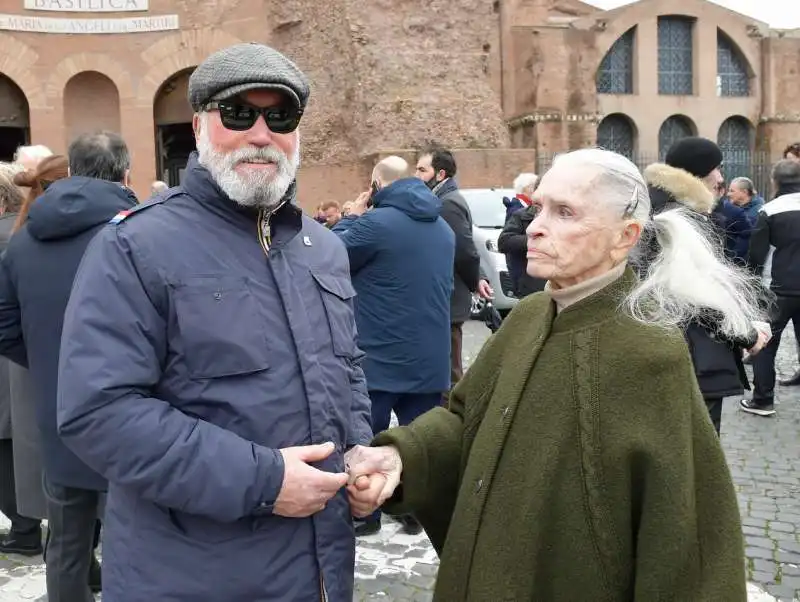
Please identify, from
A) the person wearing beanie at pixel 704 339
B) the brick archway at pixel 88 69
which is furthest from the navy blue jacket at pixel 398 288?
the brick archway at pixel 88 69

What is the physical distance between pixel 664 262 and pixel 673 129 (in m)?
27.1

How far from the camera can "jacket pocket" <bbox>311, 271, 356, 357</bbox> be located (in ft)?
Result: 7.99

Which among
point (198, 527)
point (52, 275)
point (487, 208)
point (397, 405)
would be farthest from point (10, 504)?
point (487, 208)

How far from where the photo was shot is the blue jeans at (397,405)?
5.36 metres

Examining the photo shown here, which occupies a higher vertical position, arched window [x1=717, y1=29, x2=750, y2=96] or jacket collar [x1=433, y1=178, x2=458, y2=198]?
arched window [x1=717, y1=29, x2=750, y2=96]

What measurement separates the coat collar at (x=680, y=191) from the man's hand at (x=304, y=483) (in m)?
2.93

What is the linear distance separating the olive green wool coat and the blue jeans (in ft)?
9.84

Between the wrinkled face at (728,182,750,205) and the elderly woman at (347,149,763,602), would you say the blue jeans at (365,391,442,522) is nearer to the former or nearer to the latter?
the elderly woman at (347,149,763,602)

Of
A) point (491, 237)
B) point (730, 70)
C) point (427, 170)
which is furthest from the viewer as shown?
point (730, 70)

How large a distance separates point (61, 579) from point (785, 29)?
3063 centimetres

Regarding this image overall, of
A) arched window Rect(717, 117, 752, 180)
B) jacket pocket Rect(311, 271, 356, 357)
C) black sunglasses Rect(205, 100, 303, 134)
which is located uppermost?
arched window Rect(717, 117, 752, 180)

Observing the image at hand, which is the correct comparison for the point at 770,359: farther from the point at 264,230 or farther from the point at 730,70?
the point at 730,70

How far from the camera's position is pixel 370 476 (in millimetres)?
2443

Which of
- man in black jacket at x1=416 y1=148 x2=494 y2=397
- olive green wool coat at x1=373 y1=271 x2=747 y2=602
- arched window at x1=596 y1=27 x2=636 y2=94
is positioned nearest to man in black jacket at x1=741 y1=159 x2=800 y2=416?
man in black jacket at x1=416 y1=148 x2=494 y2=397
